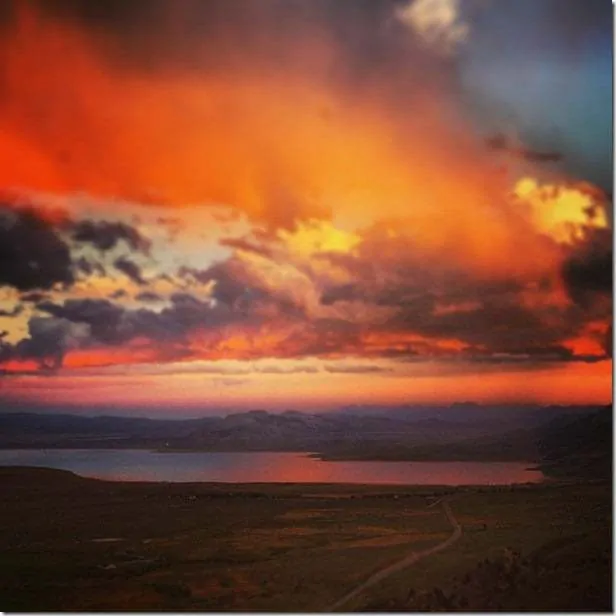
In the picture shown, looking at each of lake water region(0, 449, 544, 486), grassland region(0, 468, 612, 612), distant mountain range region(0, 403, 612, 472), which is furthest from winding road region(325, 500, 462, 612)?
distant mountain range region(0, 403, 612, 472)

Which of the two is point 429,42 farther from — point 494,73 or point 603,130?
point 603,130

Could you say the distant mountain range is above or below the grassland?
above

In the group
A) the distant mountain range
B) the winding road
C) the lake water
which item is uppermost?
the distant mountain range

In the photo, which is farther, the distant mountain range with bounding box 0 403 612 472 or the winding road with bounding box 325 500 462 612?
the distant mountain range with bounding box 0 403 612 472

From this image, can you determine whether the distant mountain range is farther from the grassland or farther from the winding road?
the winding road

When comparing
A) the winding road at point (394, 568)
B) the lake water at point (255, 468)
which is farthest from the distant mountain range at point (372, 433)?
the winding road at point (394, 568)

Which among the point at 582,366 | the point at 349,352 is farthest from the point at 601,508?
the point at 349,352

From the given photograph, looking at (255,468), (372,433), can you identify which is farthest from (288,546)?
(372,433)

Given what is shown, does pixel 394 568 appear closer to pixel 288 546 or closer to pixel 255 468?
pixel 288 546
